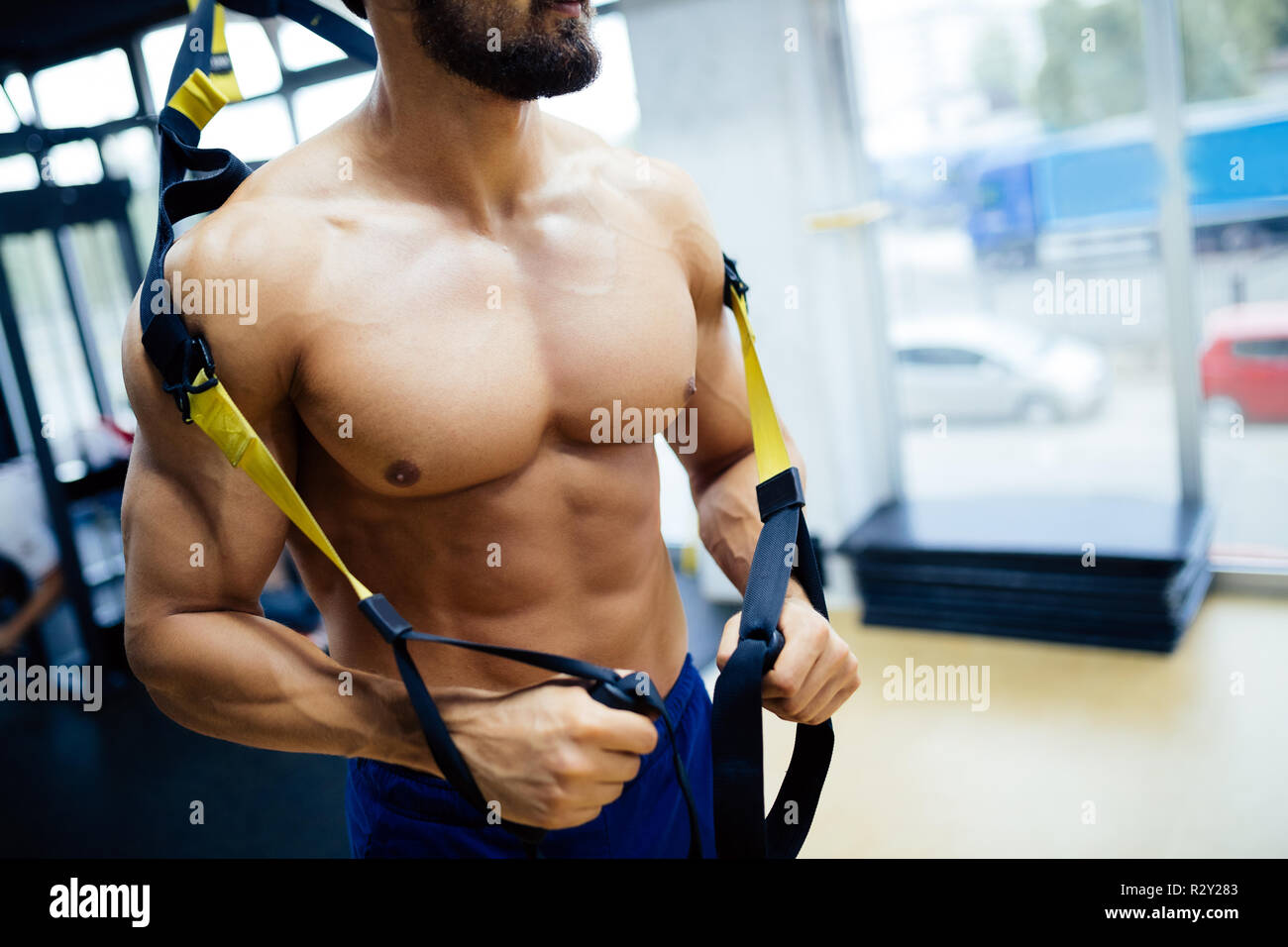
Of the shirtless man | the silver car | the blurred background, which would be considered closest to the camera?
the shirtless man

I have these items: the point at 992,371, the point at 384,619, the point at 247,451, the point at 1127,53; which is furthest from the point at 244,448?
the point at 992,371

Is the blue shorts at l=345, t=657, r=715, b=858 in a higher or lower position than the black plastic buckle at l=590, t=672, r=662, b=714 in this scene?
lower

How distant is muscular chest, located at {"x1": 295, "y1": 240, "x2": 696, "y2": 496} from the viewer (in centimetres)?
84

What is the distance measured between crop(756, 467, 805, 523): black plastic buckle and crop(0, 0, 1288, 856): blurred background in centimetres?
150

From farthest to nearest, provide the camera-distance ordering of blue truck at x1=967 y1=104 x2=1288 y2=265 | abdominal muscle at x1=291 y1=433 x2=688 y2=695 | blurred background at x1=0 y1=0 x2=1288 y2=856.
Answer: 1. blue truck at x1=967 y1=104 x2=1288 y2=265
2. blurred background at x1=0 y1=0 x2=1288 y2=856
3. abdominal muscle at x1=291 y1=433 x2=688 y2=695

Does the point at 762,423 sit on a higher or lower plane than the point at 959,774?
higher

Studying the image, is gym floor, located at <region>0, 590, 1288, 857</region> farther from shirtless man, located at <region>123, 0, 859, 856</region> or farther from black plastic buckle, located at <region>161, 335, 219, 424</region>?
black plastic buckle, located at <region>161, 335, 219, 424</region>

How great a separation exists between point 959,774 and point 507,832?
1.78 metres

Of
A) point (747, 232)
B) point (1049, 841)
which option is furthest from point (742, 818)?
point (747, 232)

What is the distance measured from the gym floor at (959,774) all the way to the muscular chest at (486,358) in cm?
137

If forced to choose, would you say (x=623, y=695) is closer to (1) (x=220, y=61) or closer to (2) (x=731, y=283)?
(2) (x=731, y=283)

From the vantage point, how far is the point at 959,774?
244cm

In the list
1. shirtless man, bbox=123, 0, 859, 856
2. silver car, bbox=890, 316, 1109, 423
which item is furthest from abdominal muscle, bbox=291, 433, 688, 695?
silver car, bbox=890, 316, 1109, 423
